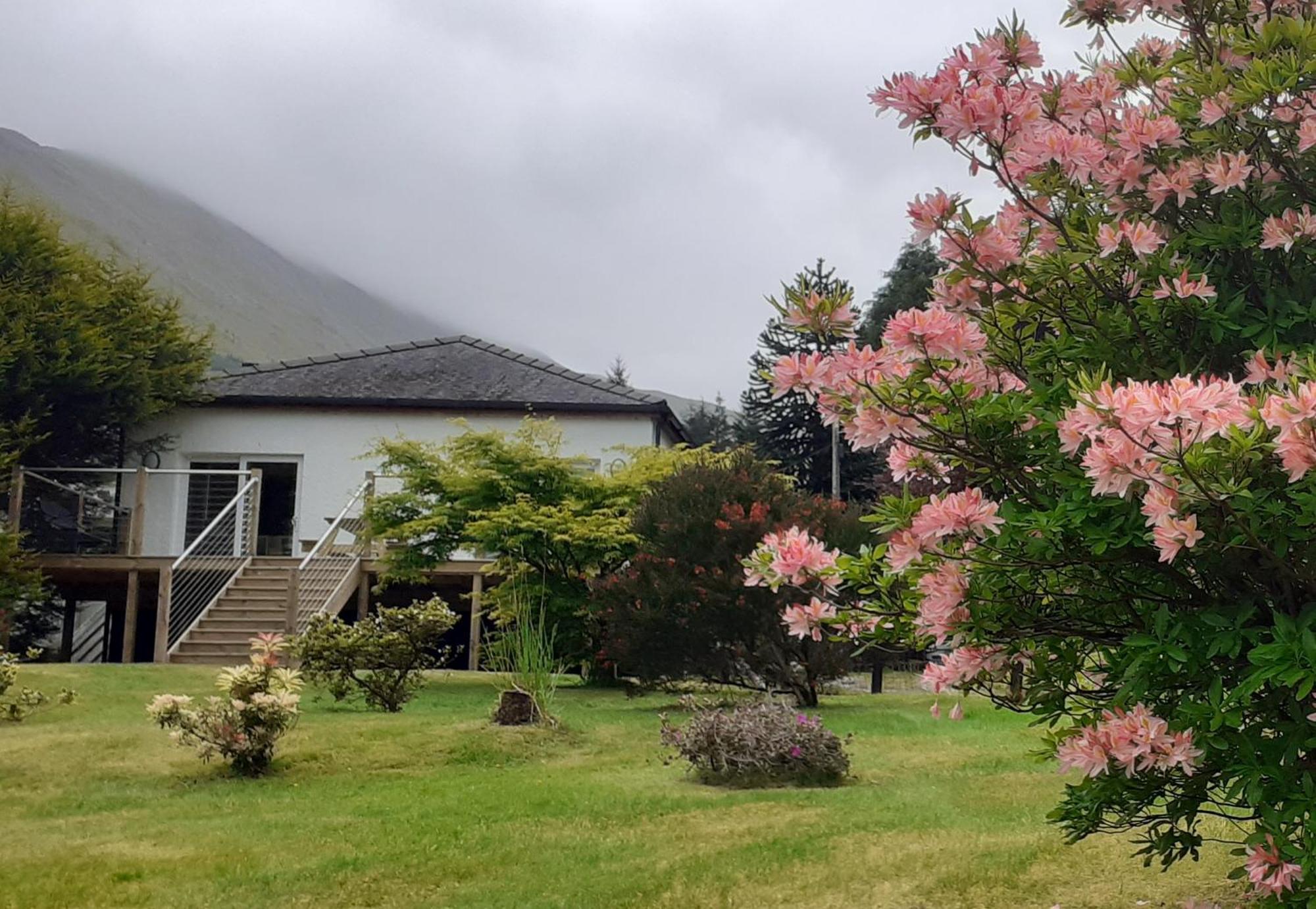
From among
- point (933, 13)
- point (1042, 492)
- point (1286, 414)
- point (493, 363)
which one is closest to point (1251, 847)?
point (1042, 492)

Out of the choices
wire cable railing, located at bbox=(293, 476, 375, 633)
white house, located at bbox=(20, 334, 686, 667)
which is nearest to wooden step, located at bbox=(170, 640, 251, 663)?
wire cable railing, located at bbox=(293, 476, 375, 633)

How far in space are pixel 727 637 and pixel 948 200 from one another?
9892 mm

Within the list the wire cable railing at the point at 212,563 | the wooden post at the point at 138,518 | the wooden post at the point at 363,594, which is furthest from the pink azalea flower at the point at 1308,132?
the wooden post at the point at 138,518

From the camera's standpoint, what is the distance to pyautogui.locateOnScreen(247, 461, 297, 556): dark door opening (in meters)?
22.8

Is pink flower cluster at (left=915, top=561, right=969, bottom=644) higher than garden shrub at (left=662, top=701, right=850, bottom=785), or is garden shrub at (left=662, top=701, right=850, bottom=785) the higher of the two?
pink flower cluster at (left=915, top=561, right=969, bottom=644)

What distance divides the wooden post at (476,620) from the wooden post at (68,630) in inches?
294

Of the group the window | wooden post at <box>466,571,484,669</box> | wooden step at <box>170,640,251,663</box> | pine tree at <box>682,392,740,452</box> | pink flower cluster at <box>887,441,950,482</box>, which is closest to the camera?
pink flower cluster at <box>887,441,950,482</box>

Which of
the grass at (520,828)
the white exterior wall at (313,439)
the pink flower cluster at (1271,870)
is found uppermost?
the white exterior wall at (313,439)

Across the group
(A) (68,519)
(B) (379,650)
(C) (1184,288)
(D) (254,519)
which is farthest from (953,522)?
(A) (68,519)

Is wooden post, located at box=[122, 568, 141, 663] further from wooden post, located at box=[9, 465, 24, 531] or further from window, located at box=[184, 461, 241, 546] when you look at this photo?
window, located at box=[184, 461, 241, 546]

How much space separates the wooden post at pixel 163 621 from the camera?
1574 cm

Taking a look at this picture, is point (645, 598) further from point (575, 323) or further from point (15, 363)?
point (575, 323)

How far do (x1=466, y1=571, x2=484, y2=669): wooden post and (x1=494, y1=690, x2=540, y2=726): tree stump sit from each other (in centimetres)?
623

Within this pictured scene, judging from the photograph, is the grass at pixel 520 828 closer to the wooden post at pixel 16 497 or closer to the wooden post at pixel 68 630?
the wooden post at pixel 16 497
